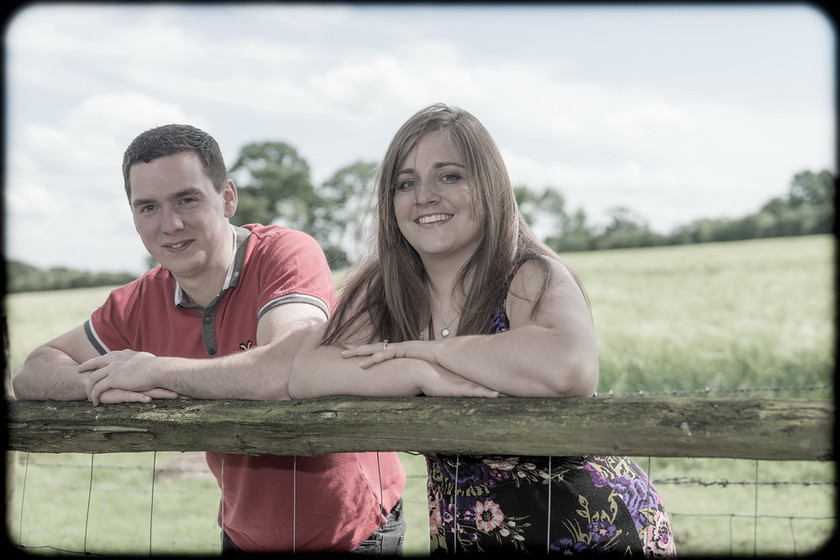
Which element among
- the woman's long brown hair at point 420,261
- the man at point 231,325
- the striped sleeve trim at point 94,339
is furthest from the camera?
the striped sleeve trim at point 94,339

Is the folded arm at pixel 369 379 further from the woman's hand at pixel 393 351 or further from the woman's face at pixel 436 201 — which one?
the woman's face at pixel 436 201

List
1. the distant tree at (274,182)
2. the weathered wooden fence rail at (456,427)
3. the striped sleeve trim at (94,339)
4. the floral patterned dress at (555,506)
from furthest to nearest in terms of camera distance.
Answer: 1. the distant tree at (274,182)
2. the striped sleeve trim at (94,339)
3. the floral patterned dress at (555,506)
4. the weathered wooden fence rail at (456,427)

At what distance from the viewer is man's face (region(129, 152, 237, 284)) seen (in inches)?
104

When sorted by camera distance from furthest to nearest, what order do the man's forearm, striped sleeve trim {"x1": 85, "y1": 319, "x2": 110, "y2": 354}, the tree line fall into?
the tree line < striped sleeve trim {"x1": 85, "y1": 319, "x2": 110, "y2": 354} < the man's forearm

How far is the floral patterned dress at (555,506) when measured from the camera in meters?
1.96

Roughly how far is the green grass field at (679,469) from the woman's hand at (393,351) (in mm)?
770

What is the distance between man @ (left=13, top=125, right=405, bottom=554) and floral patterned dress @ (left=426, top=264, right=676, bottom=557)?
0.54 m

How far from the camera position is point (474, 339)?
1.97 metres

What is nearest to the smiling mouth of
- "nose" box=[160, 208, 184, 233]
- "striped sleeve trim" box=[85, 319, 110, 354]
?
"nose" box=[160, 208, 184, 233]

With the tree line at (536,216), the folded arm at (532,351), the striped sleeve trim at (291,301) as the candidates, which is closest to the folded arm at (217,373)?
the striped sleeve trim at (291,301)

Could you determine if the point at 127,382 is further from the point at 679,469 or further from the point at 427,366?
the point at 679,469

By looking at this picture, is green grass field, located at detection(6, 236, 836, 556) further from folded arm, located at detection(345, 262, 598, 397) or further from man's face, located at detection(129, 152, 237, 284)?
folded arm, located at detection(345, 262, 598, 397)

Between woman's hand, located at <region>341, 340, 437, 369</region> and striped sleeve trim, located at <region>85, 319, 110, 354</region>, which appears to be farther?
striped sleeve trim, located at <region>85, 319, 110, 354</region>

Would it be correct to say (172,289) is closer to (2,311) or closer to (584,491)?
(2,311)
